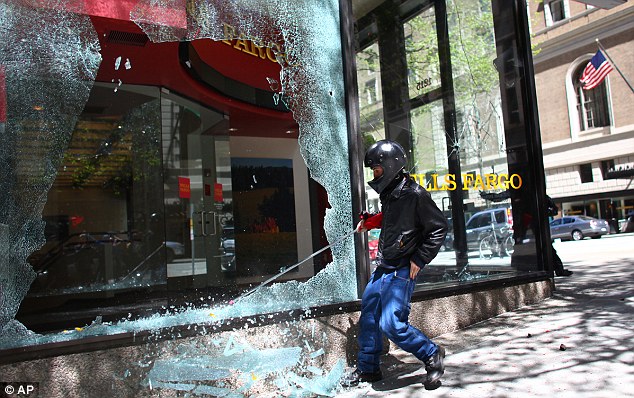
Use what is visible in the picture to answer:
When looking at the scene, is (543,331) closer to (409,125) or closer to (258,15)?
(409,125)

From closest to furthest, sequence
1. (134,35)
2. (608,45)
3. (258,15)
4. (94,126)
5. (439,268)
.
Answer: (258,15) < (134,35) < (439,268) < (94,126) < (608,45)

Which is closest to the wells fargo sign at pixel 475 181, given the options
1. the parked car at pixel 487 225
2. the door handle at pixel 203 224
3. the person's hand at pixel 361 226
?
the parked car at pixel 487 225

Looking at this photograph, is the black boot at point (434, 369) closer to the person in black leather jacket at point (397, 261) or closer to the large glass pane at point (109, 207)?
the person in black leather jacket at point (397, 261)

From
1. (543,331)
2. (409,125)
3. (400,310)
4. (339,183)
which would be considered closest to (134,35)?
(339,183)

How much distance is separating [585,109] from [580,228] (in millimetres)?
9310

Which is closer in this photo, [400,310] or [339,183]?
[400,310]

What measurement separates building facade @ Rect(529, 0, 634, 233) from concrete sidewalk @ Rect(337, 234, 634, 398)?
26498 mm

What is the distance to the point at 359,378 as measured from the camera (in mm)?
3830

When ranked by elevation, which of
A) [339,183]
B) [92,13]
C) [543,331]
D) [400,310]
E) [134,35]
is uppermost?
[134,35]

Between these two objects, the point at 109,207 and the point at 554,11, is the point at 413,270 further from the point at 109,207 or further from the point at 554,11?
the point at 554,11

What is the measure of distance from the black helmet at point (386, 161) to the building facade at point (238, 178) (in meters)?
0.72

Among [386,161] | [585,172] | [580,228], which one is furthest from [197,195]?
[585,172]

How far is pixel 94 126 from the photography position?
8.84 meters

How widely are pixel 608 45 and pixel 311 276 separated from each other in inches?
1215
